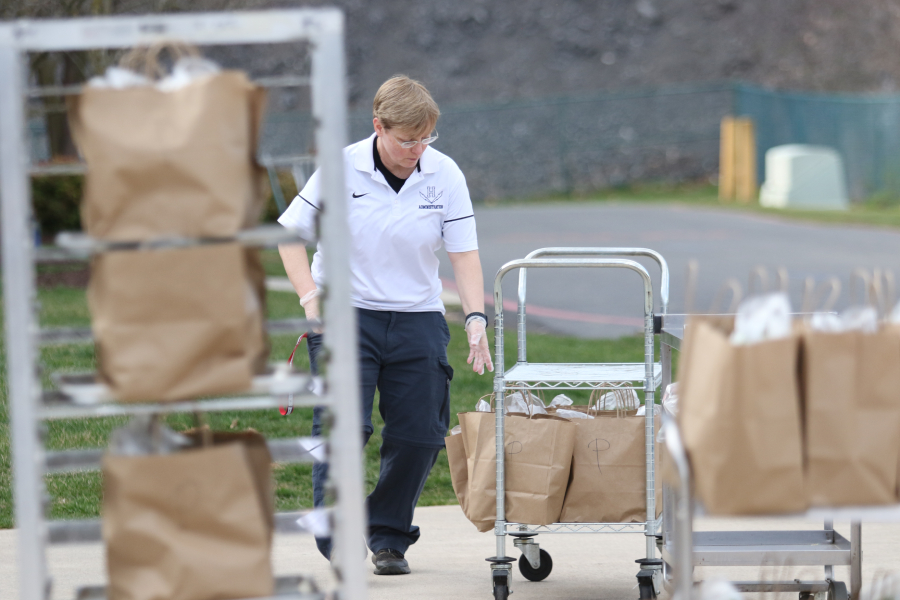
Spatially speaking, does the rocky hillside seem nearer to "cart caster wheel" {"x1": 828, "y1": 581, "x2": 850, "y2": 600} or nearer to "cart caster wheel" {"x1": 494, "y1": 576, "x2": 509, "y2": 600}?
"cart caster wheel" {"x1": 494, "y1": 576, "x2": 509, "y2": 600}

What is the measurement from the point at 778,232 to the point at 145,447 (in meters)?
16.1

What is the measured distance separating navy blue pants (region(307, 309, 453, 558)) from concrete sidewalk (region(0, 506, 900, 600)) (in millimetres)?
234

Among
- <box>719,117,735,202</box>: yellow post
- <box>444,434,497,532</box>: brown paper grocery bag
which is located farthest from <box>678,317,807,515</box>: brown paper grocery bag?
<box>719,117,735,202</box>: yellow post

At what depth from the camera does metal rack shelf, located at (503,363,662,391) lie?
3.97 meters

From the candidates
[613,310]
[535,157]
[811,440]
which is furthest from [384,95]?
[535,157]

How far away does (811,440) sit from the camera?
2.46m

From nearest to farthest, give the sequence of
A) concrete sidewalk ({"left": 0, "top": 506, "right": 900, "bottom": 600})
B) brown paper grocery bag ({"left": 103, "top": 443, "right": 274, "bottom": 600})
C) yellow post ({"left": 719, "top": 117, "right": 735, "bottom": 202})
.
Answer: brown paper grocery bag ({"left": 103, "top": 443, "right": 274, "bottom": 600}), concrete sidewalk ({"left": 0, "top": 506, "right": 900, "bottom": 600}), yellow post ({"left": 719, "top": 117, "right": 735, "bottom": 202})

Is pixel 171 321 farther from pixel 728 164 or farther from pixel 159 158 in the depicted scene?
pixel 728 164

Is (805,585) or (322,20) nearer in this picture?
(322,20)

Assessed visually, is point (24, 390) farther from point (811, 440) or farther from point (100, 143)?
point (811, 440)

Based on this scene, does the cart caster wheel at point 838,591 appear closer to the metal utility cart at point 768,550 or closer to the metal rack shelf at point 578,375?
the metal utility cart at point 768,550

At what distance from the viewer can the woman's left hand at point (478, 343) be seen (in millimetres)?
3930

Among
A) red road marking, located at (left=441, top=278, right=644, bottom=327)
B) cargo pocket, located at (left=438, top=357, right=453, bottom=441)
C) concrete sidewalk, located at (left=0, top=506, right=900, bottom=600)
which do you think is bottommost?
concrete sidewalk, located at (left=0, top=506, right=900, bottom=600)

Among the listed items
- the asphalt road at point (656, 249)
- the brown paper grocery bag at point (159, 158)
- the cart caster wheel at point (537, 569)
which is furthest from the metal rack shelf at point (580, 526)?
the asphalt road at point (656, 249)
